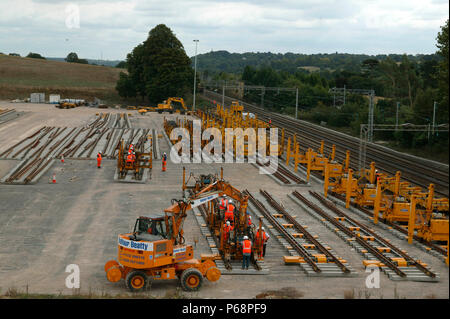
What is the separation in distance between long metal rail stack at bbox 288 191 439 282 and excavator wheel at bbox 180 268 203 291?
19.8 ft

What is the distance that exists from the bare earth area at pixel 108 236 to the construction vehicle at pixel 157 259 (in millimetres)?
437

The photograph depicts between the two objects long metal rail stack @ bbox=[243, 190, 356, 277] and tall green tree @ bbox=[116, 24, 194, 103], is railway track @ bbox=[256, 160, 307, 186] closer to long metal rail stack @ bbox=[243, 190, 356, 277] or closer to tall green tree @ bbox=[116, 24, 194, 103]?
long metal rail stack @ bbox=[243, 190, 356, 277]

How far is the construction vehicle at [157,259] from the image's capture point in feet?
51.5

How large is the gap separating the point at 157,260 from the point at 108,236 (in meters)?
6.92

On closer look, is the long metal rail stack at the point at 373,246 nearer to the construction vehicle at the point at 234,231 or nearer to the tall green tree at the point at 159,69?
the construction vehicle at the point at 234,231

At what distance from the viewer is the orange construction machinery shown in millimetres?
15695

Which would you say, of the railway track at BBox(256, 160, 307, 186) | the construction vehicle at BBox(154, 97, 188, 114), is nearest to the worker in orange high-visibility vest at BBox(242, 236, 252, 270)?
the railway track at BBox(256, 160, 307, 186)

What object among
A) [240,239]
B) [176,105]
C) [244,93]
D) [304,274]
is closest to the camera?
[304,274]

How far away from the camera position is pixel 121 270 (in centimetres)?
1631

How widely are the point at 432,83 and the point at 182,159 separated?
52.0 m

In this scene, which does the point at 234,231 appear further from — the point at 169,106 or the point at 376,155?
the point at 169,106

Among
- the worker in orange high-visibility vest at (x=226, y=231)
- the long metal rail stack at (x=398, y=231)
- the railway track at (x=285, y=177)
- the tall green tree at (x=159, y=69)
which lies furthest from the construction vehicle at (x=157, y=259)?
the tall green tree at (x=159, y=69)
